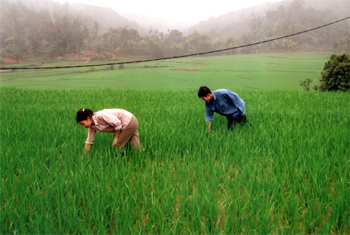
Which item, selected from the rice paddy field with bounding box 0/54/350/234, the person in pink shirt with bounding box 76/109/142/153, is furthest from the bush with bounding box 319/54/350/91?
the person in pink shirt with bounding box 76/109/142/153

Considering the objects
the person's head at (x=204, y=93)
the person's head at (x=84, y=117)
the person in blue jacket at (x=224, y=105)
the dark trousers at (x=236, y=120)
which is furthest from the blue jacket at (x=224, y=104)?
the person's head at (x=84, y=117)

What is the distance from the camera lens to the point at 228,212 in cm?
165

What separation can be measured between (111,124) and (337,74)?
37.8 feet

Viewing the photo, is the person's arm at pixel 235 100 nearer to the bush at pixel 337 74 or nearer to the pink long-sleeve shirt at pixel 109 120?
the pink long-sleeve shirt at pixel 109 120

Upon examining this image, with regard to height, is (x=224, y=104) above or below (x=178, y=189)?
above

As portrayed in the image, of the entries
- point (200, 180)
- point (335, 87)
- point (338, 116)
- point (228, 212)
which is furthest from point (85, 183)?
point (335, 87)

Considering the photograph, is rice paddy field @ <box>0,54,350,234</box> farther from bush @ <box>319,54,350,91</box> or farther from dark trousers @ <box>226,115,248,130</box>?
bush @ <box>319,54,350,91</box>

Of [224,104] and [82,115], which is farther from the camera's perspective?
[224,104]

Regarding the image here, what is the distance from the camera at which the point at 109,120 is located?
7.94 ft

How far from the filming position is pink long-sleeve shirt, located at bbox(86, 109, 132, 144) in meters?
2.42

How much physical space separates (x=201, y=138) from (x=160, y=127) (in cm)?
75

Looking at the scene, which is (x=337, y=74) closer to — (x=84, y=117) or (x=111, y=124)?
(x=111, y=124)

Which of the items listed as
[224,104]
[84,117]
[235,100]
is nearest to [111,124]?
[84,117]

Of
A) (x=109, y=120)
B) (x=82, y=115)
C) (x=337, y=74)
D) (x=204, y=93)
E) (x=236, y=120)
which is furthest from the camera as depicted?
(x=337, y=74)
